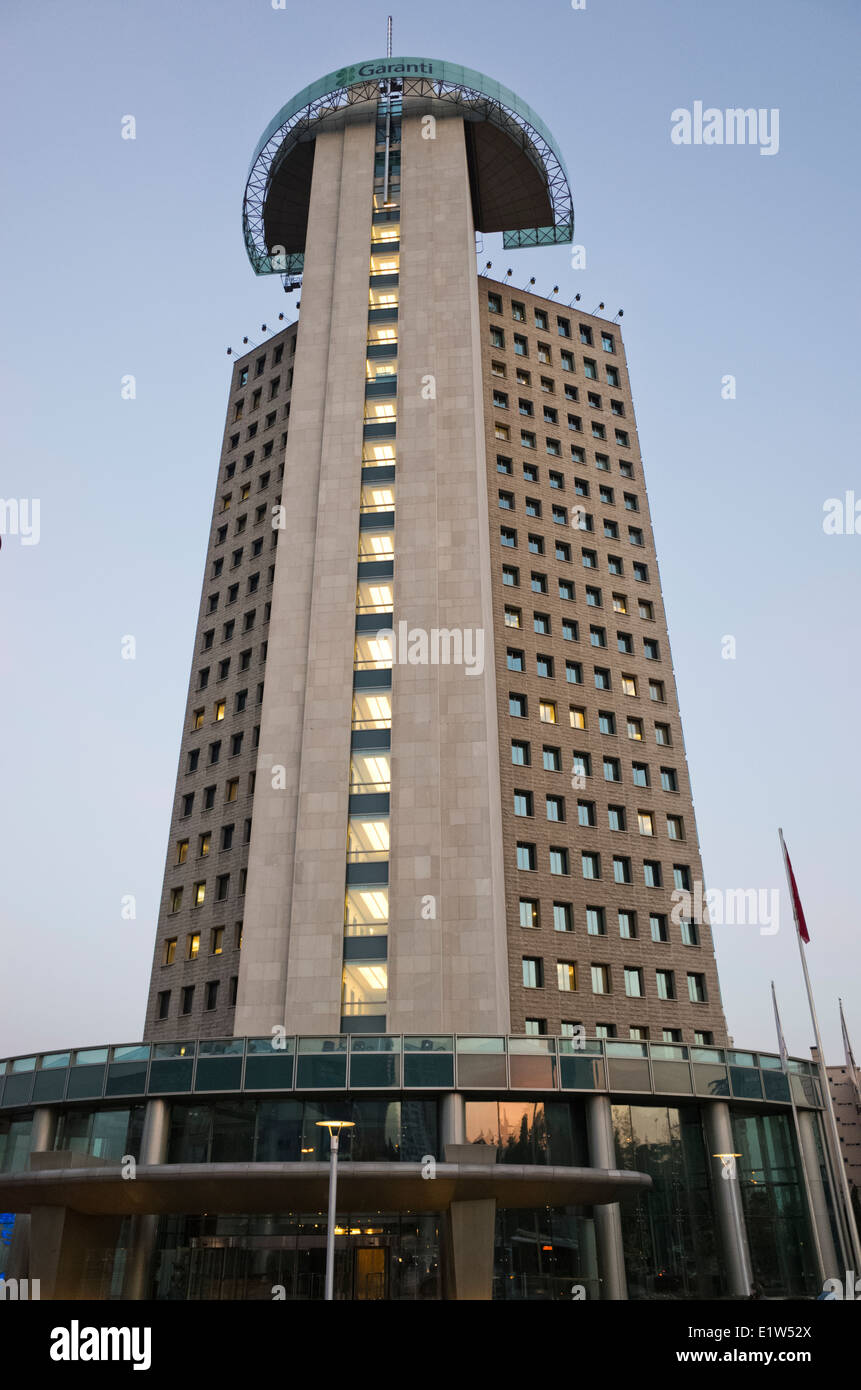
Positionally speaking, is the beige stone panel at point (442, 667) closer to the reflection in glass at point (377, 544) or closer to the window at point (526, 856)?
the reflection in glass at point (377, 544)

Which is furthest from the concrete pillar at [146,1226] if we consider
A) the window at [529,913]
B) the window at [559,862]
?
the window at [559,862]

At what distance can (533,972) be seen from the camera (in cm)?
5134

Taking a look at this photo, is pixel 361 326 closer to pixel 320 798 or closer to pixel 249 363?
pixel 249 363

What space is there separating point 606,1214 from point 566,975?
1479cm

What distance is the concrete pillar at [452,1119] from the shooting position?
1448 inches

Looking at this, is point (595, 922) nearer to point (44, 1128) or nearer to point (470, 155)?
point (44, 1128)

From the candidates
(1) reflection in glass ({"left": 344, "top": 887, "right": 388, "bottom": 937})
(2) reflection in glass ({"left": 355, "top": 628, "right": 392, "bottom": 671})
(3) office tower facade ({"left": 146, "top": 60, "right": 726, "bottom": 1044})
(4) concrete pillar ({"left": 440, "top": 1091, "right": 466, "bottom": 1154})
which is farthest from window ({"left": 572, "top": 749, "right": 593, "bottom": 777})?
(4) concrete pillar ({"left": 440, "top": 1091, "right": 466, "bottom": 1154})

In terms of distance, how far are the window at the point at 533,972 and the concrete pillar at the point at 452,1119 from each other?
44.5ft

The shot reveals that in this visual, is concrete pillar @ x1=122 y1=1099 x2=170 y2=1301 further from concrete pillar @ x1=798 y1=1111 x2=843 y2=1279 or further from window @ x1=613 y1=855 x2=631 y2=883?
window @ x1=613 y1=855 x2=631 y2=883

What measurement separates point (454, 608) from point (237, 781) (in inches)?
705

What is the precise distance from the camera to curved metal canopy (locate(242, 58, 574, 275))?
70375 millimetres

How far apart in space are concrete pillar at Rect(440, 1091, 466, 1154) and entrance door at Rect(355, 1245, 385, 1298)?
13.4ft
